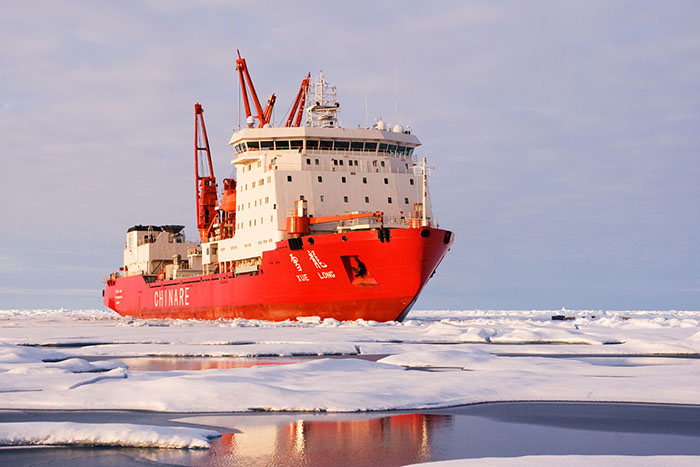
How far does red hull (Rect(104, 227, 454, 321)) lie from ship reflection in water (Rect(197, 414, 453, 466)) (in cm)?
1839

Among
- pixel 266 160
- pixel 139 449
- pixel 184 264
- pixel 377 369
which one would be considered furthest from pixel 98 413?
pixel 184 264

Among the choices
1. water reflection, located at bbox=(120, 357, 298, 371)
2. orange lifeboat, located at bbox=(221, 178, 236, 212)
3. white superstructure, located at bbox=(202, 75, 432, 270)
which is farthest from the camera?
orange lifeboat, located at bbox=(221, 178, 236, 212)

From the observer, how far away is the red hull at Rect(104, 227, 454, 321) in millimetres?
27359

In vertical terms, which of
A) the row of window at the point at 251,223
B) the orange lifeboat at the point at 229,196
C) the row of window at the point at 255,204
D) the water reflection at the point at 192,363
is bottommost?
the water reflection at the point at 192,363

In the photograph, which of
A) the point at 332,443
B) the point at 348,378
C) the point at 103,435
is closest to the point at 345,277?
the point at 348,378

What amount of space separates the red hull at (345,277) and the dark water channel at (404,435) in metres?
17.2

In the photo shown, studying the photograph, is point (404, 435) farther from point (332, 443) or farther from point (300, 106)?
point (300, 106)

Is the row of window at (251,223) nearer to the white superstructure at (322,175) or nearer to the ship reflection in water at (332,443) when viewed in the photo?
the white superstructure at (322,175)

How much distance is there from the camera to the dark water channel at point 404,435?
23.0ft

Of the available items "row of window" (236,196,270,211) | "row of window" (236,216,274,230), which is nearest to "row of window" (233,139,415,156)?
"row of window" (236,196,270,211)

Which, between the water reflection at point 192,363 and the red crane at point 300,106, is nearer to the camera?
the water reflection at point 192,363

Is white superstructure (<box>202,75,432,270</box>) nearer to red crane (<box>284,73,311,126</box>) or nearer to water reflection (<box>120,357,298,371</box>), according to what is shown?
red crane (<box>284,73,311,126</box>)

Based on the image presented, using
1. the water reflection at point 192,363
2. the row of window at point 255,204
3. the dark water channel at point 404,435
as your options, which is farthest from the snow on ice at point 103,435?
the row of window at point 255,204

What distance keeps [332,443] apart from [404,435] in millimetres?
861
